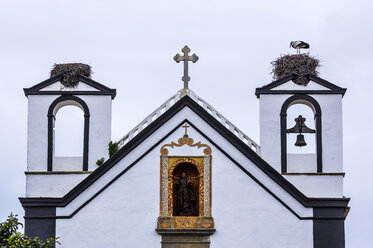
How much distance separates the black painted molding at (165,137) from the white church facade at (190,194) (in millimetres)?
27

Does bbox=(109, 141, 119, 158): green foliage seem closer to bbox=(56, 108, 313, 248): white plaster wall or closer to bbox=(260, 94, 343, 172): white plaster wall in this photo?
bbox=(56, 108, 313, 248): white plaster wall

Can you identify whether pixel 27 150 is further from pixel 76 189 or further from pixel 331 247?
pixel 331 247

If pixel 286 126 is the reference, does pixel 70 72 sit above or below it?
above

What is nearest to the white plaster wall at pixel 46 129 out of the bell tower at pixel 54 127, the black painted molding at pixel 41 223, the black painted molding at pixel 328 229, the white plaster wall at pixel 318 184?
the bell tower at pixel 54 127

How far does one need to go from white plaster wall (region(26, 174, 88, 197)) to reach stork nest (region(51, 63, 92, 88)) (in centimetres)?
269

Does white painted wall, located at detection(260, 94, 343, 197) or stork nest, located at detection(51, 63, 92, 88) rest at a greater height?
stork nest, located at detection(51, 63, 92, 88)

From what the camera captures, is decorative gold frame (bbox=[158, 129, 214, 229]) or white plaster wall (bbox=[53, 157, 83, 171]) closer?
decorative gold frame (bbox=[158, 129, 214, 229])

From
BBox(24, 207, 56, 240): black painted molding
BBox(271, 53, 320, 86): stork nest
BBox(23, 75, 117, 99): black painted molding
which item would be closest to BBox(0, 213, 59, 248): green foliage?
BBox(24, 207, 56, 240): black painted molding

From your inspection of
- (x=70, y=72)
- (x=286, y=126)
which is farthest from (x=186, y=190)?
(x=70, y=72)

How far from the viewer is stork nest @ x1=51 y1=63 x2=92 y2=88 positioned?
42219 mm

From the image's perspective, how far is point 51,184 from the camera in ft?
135

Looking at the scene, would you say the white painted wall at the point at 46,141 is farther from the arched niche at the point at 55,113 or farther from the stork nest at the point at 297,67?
the stork nest at the point at 297,67

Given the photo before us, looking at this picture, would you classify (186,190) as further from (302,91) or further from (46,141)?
(302,91)

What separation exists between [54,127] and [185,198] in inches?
180
